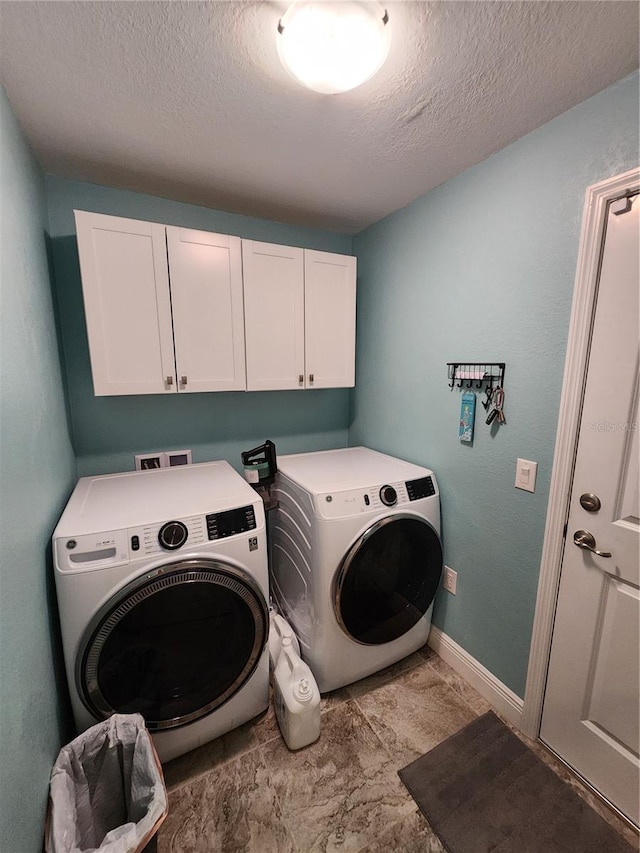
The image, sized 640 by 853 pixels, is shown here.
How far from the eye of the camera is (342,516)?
1.51 meters

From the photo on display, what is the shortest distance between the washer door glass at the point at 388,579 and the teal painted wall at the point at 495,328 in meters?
0.16

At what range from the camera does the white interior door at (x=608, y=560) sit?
3.67 feet

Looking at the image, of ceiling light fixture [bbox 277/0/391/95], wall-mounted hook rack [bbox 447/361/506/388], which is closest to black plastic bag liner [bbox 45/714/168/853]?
wall-mounted hook rack [bbox 447/361/506/388]

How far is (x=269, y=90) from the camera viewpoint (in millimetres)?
1107

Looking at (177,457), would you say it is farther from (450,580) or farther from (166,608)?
(450,580)

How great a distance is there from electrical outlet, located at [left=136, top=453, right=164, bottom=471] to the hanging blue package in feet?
5.26

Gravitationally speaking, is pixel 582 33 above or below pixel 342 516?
above

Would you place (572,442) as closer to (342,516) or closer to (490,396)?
(490,396)

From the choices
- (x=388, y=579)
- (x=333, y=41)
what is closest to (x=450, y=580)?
(x=388, y=579)

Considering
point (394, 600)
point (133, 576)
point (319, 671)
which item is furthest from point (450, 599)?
point (133, 576)

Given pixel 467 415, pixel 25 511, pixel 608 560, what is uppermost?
pixel 467 415

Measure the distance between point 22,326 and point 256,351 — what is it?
97cm

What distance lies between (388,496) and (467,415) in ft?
1.72

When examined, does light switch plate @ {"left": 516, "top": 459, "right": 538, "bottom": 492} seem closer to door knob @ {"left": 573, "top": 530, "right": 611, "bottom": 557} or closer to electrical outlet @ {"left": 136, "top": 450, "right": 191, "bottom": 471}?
door knob @ {"left": 573, "top": 530, "right": 611, "bottom": 557}
